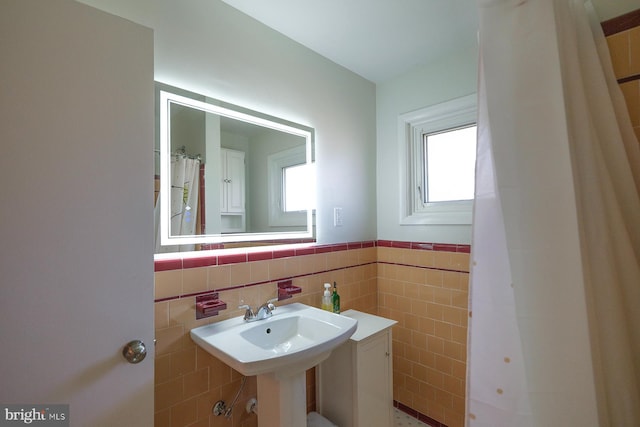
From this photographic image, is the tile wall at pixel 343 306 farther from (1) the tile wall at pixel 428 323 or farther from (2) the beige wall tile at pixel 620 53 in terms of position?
(2) the beige wall tile at pixel 620 53

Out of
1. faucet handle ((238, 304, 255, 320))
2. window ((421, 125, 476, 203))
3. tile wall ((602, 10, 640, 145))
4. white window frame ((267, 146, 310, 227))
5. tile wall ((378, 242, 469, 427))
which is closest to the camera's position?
tile wall ((602, 10, 640, 145))

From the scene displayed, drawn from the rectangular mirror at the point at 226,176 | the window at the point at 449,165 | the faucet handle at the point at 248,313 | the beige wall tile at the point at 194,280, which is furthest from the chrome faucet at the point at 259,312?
the window at the point at 449,165

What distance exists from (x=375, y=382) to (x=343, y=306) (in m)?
0.48

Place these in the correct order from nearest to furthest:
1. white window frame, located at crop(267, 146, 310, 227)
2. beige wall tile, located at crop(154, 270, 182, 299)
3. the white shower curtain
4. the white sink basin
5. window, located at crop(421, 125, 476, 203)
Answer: the white shower curtain < the white sink basin < beige wall tile, located at crop(154, 270, 182, 299) < white window frame, located at crop(267, 146, 310, 227) < window, located at crop(421, 125, 476, 203)

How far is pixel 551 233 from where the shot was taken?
2.03 feet

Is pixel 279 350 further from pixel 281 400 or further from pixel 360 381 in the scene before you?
pixel 360 381

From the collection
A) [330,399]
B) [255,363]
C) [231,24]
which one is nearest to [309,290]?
[330,399]

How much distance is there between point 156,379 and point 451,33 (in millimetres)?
2300

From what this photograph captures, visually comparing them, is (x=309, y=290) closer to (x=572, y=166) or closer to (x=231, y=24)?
(x=572, y=166)

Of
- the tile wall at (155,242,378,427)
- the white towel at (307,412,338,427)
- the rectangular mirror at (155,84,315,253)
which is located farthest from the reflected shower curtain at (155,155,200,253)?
the white towel at (307,412,338,427)

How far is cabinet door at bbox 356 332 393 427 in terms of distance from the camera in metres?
1.44

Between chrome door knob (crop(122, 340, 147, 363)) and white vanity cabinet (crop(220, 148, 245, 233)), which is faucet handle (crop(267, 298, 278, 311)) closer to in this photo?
white vanity cabinet (crop(220, 148, 245, 233))

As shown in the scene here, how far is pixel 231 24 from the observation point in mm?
1376

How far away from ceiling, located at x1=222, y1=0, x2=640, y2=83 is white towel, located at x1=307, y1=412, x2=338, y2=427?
218cm
